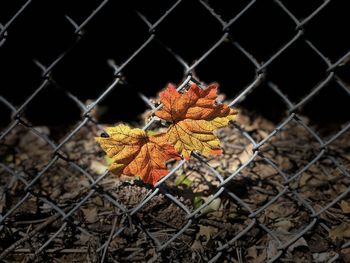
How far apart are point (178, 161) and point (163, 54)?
71 centimetres

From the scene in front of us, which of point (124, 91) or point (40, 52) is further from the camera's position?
point (124, 91)

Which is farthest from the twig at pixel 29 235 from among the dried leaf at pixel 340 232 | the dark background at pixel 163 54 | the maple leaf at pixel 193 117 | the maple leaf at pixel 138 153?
the dried leaf at pixel 340 232

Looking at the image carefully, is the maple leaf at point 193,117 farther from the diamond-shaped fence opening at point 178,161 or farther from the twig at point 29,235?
the twig at point 29,235

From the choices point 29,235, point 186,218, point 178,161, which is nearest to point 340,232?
point 186,218

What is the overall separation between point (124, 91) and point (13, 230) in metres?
1.11

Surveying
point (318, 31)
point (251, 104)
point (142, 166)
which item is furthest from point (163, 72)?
point (142, 166)

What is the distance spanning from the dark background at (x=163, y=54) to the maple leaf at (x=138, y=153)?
85 cm

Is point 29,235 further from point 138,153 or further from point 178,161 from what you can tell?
point 178,161

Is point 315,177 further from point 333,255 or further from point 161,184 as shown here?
point 161,184

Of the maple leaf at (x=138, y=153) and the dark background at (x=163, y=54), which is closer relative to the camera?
the maple leaf at (x=138, y=153)

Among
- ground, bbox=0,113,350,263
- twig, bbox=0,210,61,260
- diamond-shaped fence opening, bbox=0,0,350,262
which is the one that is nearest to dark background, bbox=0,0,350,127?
diamond-shaped fence opening, bbox=0,0,350,262

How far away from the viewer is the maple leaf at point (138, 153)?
132 cm

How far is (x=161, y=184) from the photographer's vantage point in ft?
4.94

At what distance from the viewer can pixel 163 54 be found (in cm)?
238
